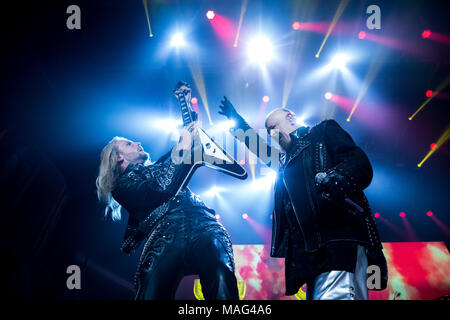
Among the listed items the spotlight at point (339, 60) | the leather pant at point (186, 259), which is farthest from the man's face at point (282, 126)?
the spotlight at point (339, 60)

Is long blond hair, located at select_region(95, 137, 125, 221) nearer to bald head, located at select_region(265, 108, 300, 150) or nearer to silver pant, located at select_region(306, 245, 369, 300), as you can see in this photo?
bald head, located at select_region(265, 108, 300, 150)

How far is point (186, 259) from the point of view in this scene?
2.08m

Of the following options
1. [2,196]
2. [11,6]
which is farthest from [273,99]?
[2,196]

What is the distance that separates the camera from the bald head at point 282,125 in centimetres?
275

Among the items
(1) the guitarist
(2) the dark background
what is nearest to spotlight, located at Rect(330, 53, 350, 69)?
(2) the dark background

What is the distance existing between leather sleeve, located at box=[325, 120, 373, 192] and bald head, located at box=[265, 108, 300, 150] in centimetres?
59

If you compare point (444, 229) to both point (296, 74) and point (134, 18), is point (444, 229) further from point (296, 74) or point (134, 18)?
point (134, 18)

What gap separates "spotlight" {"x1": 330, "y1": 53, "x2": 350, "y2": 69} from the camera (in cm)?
538

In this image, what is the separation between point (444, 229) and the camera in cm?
643

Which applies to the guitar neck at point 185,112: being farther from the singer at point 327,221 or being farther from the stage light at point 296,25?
the stage light at point 296,25

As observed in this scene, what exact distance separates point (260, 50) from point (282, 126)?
3.12 m

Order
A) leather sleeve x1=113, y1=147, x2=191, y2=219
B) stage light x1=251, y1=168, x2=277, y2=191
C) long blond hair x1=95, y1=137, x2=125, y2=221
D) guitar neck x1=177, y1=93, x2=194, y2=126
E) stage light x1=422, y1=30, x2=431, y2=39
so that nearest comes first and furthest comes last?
leather sleeve x1=113, y1=147, x2=191, y2=219 < long blond hair x1=95, y1=137, x2=125, y2=221 < guitar neck x1=177, y1=93, x2=194, y2=126 < stage light x1=422, y1=30, x2=431, y2=39 < stage light x1=251, y1=168, x2=277, y2=191

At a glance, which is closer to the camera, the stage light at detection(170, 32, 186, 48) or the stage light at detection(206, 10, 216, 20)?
the stage light at detection(206, 10, 216, 20)

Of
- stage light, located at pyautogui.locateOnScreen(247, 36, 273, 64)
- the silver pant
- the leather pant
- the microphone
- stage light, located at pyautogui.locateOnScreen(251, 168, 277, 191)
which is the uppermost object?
stage light, located at pyautogui.locateOnScreen(247, 36, 273, 64)
